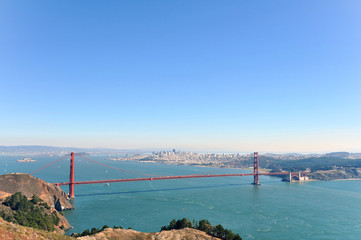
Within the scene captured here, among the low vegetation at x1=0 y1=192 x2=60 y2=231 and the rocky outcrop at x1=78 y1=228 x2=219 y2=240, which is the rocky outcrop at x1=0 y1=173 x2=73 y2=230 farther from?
the rocky outcrop at x1=78 y1=228 x2=219 y2=240

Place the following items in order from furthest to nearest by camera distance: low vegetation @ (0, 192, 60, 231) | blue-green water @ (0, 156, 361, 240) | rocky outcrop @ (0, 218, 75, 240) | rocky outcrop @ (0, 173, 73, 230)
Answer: rocky outcrop @ (0, 173, 73, 230)
blue-green water @ (0, 156, 361, 240)
low vegetation @ (0, 192, 60, 231)
rocky outcrop @ (0, 218, 75, 240)

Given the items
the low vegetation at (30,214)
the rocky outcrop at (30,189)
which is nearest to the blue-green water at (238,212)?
the rocky outcrop at (30,189)

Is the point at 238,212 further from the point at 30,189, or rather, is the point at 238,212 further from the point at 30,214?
the point at 30,189

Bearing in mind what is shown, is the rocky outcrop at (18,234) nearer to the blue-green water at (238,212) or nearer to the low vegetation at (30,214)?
the low vegetation at (30,214)

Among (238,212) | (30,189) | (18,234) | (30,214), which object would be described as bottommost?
(238,212)

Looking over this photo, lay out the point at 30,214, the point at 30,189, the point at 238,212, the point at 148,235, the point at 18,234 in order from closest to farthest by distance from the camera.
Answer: the point at 18,234 → the point at 148,235 → the point at 30,214 → the point at 30,189 → the point at 238,212

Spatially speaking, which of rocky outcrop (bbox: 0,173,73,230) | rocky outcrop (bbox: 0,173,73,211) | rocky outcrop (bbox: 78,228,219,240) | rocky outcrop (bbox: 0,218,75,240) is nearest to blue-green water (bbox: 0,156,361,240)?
rocky outcrop (bbox: 0,173,73,230)

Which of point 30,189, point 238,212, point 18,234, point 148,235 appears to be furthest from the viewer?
point 238,212

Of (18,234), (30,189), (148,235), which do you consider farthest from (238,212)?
(30,189)

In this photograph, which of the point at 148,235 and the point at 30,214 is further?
the point at 30,214
